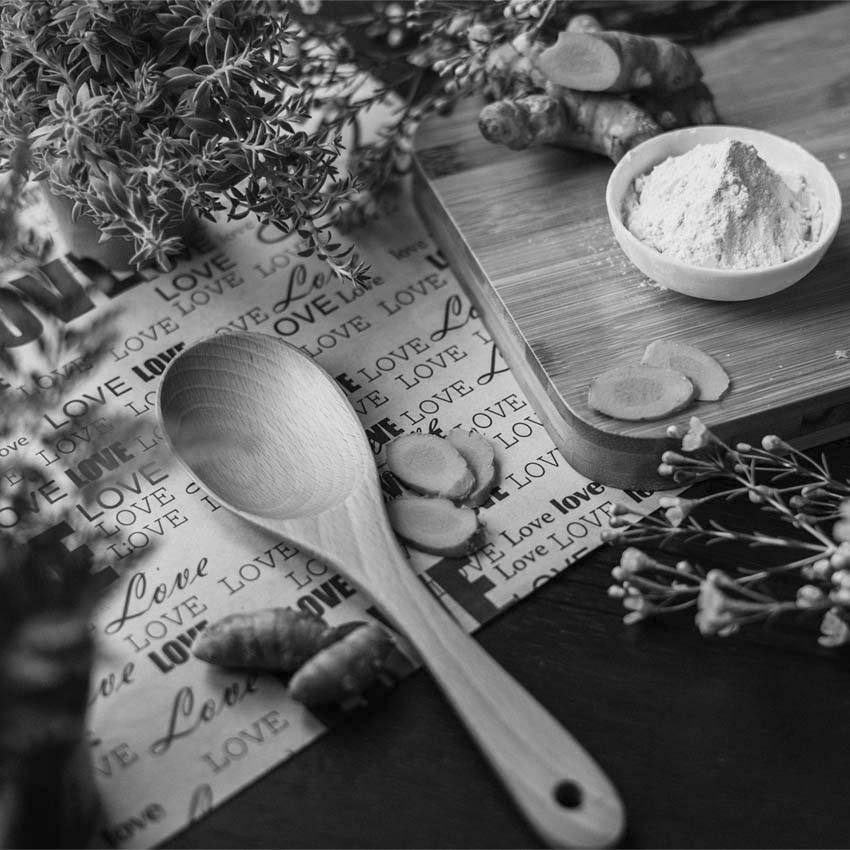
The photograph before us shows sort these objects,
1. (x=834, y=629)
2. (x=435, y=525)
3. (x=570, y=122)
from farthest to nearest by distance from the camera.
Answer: (x=570, y=122) < (x=435, y=525) < (x=834, y=629)

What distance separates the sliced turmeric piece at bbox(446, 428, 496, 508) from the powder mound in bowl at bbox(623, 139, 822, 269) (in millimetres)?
287

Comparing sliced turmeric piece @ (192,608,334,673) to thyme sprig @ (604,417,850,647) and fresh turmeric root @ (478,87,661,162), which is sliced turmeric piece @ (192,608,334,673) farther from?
fresh turmeric root @ (478,87,661,162)

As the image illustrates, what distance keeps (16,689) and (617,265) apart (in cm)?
76

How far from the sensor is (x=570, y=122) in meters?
1.24

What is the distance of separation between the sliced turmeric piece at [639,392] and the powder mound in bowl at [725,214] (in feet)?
0.45

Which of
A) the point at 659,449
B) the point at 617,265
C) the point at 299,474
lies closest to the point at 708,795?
the point at 659,449

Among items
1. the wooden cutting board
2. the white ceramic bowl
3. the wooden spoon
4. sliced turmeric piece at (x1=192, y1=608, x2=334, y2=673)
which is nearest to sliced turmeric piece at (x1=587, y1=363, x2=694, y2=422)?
the wooden cutting board

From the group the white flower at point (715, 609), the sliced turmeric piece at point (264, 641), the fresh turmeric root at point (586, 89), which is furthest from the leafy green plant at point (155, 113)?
the white flower at point (715, 609)

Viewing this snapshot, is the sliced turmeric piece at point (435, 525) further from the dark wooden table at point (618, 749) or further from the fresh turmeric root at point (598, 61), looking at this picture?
the fresh turmeric root at point (598, 61)

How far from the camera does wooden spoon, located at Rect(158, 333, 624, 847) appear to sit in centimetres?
78

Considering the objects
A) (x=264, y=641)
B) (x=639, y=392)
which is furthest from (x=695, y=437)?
(x=264, y=641)

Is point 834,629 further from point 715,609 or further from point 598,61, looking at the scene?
A: point 598,61

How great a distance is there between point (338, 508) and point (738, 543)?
1.28 ft

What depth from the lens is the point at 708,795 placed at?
2.77 ft
